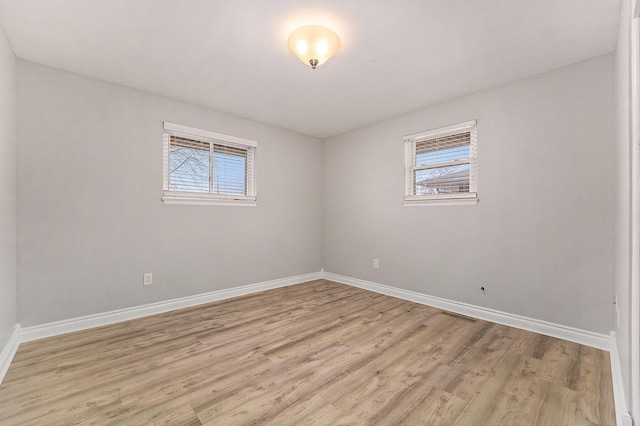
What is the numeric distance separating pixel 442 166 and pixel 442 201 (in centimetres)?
45

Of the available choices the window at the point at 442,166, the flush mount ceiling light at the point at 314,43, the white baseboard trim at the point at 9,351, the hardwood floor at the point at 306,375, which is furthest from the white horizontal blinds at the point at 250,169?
the white baseboard trim at the point at 9,351

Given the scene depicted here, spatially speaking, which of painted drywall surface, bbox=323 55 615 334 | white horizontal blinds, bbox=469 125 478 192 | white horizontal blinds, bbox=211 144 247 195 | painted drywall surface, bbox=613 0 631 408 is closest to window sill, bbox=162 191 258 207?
white horizontal blinds, bbox=211 144 247 195

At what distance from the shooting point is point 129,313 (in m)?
2.94

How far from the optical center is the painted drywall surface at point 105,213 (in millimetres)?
2504

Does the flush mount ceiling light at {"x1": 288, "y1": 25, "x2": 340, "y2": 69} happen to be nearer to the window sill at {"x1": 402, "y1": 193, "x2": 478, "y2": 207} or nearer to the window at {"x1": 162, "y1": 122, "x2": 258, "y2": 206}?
the window at {"x1": 162, "y1": 122, "x2": 258, "y2": 206}

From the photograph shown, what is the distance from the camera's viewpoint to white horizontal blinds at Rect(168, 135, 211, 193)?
132 inches

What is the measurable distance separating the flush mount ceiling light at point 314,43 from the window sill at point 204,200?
2159mm

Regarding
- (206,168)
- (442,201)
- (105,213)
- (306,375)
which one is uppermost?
(206,168)

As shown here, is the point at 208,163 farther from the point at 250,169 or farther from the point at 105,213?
the point at 105,213

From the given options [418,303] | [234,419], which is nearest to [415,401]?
[234,419]

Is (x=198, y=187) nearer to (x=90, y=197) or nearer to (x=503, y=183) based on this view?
(x=90, y=197)

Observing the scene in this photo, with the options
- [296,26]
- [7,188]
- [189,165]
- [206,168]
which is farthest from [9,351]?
[296,26]

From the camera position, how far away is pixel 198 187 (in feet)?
11.6

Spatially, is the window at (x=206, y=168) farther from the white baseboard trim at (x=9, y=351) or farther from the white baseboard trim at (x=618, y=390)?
the white baseboard trim at (x=618, y=390)
